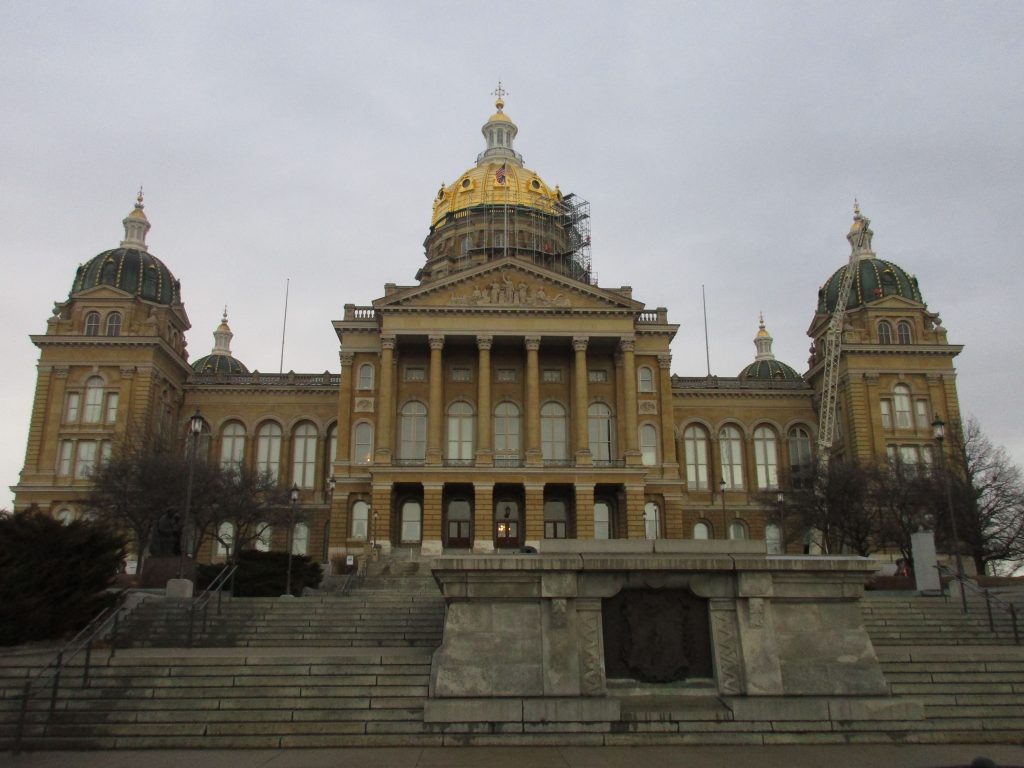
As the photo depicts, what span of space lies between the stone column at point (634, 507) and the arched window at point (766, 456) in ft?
50.8

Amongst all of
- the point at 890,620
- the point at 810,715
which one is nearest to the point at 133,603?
the point at 810,715

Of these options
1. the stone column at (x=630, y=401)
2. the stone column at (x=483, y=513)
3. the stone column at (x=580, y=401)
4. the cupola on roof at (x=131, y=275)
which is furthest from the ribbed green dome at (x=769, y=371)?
the cupola on roof at (x=131, y=275)

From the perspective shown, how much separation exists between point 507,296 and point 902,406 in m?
26.7

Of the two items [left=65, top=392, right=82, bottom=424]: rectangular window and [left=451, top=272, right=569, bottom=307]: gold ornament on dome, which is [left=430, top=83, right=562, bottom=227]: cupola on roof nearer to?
[left=451, top=272, right=569, bottom=307]: gold ornament on dome

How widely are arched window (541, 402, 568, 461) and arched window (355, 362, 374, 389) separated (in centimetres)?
1058

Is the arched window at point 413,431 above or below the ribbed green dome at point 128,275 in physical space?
below

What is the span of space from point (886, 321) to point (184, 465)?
4449 cm

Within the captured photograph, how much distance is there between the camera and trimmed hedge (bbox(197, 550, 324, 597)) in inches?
1230

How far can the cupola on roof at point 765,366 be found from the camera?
75500mm

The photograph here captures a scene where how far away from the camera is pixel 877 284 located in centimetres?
5975

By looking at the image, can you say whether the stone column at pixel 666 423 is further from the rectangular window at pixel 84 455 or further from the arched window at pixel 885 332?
the rectangular window at pixel 84 455

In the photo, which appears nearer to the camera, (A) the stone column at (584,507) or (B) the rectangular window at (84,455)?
(A) the stone column at (584,507)

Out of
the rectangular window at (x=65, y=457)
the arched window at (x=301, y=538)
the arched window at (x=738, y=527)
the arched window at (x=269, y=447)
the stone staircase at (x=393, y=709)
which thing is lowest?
the stone staircase at (x=393, y=709)

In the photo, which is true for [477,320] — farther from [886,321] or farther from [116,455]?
[886,321]
